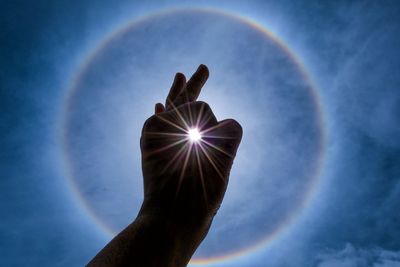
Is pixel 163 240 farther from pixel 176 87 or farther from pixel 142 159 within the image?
pixel 176 87

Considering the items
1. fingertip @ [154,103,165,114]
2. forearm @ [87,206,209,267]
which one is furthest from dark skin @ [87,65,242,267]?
fingertip @ [154,103,165,114]

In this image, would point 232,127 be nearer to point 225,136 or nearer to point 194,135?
point 225,136

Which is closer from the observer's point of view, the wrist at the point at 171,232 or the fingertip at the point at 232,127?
the wrist at the point at 171,232

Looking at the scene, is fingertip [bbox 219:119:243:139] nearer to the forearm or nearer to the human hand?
the human hand

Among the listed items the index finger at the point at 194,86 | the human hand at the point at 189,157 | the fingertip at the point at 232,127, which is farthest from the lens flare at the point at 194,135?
the index finger at the point at 194,86

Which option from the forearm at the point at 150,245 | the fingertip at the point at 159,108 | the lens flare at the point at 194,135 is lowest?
the forearm at the point at 150,245

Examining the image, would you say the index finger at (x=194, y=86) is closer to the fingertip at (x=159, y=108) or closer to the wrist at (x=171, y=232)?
the fingertip at (x=159, y=108)

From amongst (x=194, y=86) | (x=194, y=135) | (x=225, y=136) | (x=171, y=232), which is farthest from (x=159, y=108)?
(x=171, y=232)
